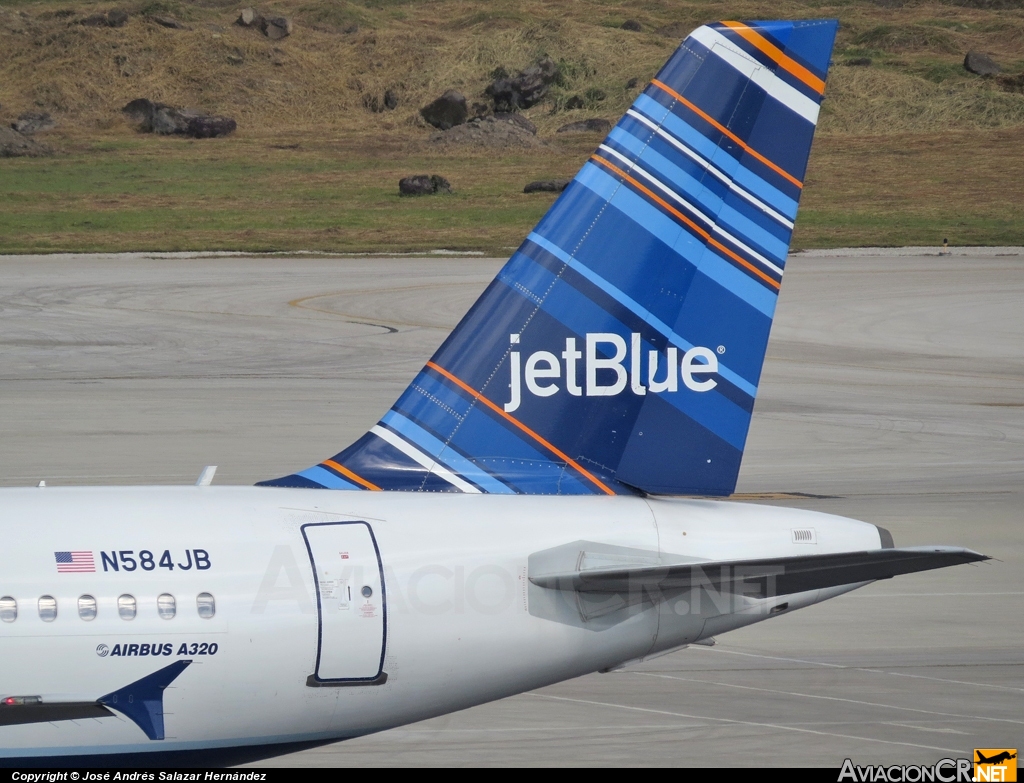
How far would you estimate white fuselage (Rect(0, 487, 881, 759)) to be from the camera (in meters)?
7.63

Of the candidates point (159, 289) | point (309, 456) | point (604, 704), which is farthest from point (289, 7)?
A: point (604, 704)

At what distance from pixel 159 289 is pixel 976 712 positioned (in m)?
35.7

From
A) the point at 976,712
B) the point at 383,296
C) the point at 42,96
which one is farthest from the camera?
the point at 42,96

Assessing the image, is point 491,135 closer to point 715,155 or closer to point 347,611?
point 715,155

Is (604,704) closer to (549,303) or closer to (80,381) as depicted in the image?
(549,303)

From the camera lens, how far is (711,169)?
9656 millimetres

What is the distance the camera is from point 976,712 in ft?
38.8

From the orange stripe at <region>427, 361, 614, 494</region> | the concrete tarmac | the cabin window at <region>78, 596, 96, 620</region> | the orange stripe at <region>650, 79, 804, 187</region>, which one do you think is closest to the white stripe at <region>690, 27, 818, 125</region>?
the orange stripe at <region>650, 79, 804, 187</region>

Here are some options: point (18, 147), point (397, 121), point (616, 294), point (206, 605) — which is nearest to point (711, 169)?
point (616, 294)

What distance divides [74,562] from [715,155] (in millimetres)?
5310

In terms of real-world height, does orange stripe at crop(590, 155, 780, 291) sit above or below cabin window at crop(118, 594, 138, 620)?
above

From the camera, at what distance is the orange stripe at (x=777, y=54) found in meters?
9.71

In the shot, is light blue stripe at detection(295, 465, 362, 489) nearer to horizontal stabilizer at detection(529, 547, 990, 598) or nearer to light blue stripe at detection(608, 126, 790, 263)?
horizontal stabilizer at detection(529, 547, 990, 598)

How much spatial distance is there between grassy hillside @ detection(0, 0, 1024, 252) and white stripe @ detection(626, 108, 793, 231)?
43.3 metres
